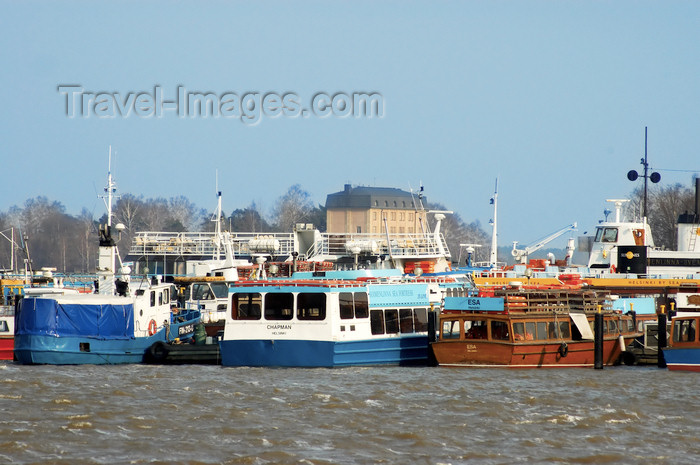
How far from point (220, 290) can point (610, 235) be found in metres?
26.1

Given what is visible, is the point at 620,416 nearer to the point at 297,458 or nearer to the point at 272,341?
the point at 297,458


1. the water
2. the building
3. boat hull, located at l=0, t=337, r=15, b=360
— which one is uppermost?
the building

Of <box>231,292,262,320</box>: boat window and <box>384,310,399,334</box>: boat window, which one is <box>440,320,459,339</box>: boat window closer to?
<box>384,310,399,334</box>: boat window

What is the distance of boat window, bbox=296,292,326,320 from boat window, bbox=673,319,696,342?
1229 centimetres

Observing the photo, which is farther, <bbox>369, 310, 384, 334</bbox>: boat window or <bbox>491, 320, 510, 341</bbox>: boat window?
<bbox>369, 310, 384, 334</bbox>: boat window

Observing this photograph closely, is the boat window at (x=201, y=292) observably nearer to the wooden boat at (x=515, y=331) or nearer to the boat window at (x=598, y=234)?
the wooden boat at (x=515, y=331)

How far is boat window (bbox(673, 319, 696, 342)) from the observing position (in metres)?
37.0

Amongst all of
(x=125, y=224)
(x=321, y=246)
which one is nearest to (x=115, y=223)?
(x=125, y=224)

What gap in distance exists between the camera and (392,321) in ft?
126

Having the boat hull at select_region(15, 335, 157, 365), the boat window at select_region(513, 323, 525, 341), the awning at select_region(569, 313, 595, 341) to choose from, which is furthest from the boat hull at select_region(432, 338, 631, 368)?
the boat hull at select_region(15, 335, 157, 365)

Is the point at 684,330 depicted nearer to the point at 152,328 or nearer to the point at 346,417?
the point at 346,417

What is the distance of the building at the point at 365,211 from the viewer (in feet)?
511

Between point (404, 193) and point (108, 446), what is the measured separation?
143224 millimetres

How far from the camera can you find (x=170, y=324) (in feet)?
140
